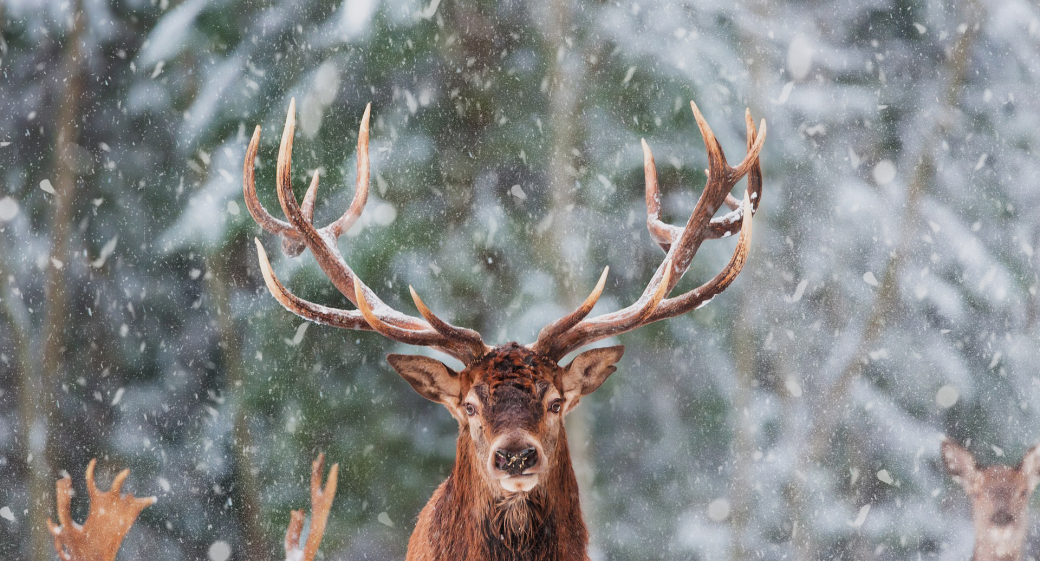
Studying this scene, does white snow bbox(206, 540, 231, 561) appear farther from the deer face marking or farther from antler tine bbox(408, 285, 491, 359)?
antler tine bbox(408, 285, 491, 359)

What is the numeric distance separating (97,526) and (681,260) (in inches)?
105

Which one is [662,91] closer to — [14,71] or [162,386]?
[162,386]

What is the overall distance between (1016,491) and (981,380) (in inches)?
30.7

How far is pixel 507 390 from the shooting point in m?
2.73

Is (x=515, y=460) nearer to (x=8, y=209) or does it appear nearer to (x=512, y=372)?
(x=512, y=372)

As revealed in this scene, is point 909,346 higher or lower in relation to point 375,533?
lower

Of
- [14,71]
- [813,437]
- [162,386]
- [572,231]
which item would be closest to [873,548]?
[813,437]

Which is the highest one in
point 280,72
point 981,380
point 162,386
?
point 280,72

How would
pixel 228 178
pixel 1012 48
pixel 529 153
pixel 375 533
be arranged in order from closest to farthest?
pixel 375 533 < pixel 228 178 < pixel 529 153 < pixel 1012 48

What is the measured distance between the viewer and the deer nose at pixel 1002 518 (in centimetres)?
645

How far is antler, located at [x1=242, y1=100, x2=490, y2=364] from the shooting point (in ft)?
9.57

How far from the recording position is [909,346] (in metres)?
6.95

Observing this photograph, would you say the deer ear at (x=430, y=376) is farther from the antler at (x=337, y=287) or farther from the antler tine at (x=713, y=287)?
the antler tine at (x=713, y=287)

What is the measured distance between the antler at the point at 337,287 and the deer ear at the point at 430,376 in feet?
0.18
